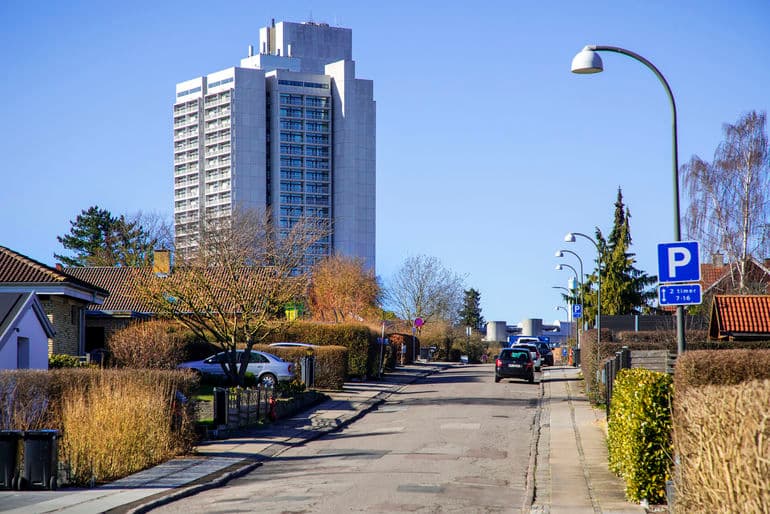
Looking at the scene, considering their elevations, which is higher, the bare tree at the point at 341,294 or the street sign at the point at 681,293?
the bare tree at the point at 341,294

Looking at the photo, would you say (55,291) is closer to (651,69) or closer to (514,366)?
(514,366)

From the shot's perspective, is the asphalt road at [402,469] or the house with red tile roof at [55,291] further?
the house with red tile roof at [55,291]

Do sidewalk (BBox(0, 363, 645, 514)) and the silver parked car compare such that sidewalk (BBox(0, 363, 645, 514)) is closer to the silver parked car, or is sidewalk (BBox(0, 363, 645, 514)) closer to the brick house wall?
the silver parked car

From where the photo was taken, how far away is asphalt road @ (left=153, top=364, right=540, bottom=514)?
1303cm

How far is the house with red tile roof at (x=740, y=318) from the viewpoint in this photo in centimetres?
3447

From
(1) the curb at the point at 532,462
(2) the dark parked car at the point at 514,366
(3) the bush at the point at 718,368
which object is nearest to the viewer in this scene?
(3) the bush at the point at 718,368

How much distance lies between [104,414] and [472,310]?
10864cm

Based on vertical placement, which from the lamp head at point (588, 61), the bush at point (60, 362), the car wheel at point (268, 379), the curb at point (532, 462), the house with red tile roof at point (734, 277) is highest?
the lamp head at point (588, 61)

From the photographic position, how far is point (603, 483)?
15.0m

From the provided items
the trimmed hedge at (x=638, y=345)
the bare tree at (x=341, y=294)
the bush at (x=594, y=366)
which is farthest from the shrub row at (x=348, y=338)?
the bare tree at (x=341, y=294)

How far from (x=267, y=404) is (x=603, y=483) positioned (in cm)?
1275

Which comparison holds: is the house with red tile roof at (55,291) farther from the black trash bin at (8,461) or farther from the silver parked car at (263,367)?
the black trash bin at (8,461)

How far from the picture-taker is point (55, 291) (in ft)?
120

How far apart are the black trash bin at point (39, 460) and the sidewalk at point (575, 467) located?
24.5ft
